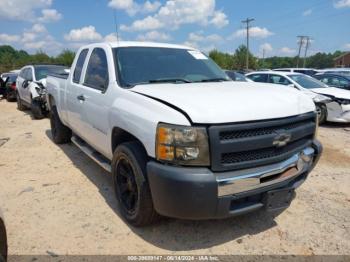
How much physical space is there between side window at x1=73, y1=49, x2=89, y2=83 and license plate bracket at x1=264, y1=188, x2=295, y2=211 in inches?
128

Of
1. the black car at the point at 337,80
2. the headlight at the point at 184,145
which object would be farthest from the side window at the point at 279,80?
the headlight at the point at 184,145

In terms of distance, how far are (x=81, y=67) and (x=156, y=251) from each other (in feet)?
9.88

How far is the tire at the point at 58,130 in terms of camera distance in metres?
6.22

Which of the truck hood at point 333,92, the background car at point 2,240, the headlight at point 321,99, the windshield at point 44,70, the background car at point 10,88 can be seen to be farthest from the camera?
the background car at point 10,88

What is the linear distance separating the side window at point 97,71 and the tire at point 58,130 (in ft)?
7.06

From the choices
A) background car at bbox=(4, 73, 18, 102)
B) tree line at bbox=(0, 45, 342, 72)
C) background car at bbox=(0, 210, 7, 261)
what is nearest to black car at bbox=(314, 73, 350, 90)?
background car at bbox=(0, 210, 7, 261)

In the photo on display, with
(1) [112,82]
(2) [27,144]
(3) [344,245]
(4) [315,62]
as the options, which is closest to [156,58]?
(1) [112,82]

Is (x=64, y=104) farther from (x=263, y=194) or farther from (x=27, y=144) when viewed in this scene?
(x=263, y=194)

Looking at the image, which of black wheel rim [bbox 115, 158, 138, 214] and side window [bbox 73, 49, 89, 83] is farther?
side window [bbox 73, 49, 89, 83]

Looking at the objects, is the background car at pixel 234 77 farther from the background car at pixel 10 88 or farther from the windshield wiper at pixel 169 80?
the background car at pixel 10 88

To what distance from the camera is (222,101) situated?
2.69 metres

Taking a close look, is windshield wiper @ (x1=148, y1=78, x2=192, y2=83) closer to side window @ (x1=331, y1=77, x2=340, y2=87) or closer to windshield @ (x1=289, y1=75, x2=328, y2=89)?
windshield @ (x1=289, y1=75, x2=328, y2=89)

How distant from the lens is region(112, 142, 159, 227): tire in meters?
2.89

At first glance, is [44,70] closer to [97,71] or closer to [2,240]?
[97,71]
